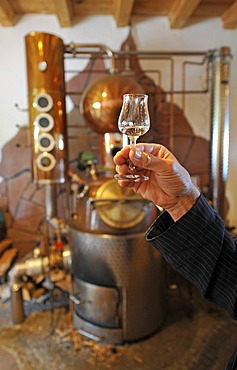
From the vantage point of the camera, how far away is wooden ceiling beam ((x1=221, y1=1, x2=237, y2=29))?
107 inches

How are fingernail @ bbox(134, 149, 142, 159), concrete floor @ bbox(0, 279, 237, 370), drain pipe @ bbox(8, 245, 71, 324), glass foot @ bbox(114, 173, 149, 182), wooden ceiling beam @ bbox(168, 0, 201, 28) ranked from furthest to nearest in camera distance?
1. wooden ceiling beam @ bbox(168, 0, 201, 28)
2. drain pipe @ bbox(8, 245, 71, 324)
3. concrete floor @ bbox(0, 279, 237, 370)
4. glass foot @ bbox(114, 173, 149, 182)
5. fingernail @ bbox(134, 149, 142, 159)

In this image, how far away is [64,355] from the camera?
2.04 m

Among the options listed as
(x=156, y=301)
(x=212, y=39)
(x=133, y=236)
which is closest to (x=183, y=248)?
(x=133, y=236)

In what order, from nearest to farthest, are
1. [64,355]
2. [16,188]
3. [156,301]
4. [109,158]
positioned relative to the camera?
1. [64,355]
2. [156,301]
3. [109,158]
4. [16,188]

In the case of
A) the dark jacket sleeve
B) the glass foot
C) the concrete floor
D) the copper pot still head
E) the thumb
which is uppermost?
the copper pot still head

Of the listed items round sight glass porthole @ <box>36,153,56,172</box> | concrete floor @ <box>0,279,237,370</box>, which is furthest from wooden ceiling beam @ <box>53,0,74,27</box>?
concrete floor @ <box>0,279,237,370</box>

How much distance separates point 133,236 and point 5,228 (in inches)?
63.2

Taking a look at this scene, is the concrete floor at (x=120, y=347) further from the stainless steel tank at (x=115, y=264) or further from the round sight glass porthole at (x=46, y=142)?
the round sight glass porthole at (x=46, y=142)

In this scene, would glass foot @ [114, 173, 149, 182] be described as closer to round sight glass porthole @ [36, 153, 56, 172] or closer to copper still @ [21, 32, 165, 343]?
copper still @ [21, 32, 165, 343]

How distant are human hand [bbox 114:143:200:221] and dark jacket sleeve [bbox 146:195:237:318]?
0.12ft

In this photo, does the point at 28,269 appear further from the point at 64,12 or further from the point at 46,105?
the point at 64,12

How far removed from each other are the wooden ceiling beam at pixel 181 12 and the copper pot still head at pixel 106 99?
3.15ft

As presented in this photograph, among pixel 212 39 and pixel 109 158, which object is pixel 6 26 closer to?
pixel 109 158

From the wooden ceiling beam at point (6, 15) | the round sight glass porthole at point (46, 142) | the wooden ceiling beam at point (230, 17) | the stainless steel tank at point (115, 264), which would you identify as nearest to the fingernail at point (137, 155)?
the stainless steel tank at point (115, 264)
